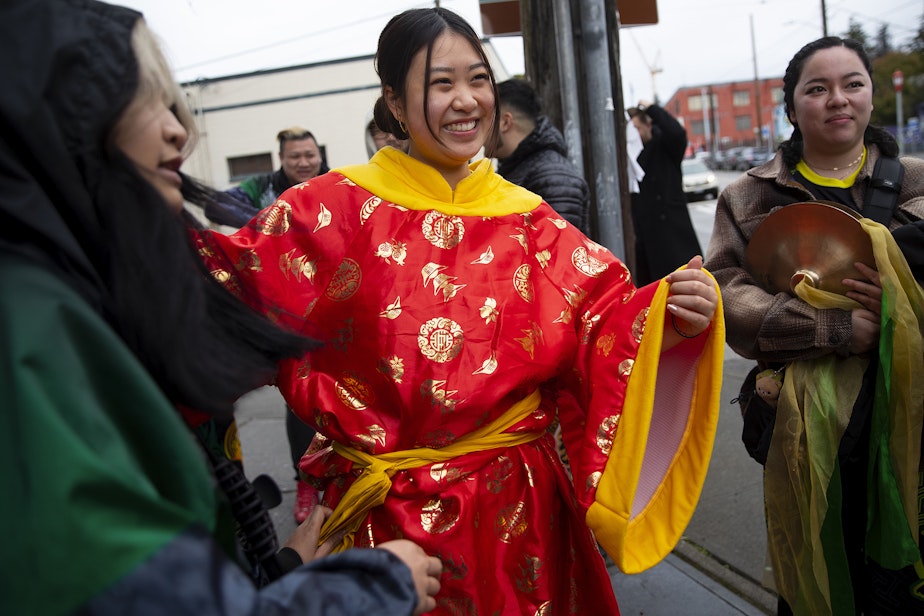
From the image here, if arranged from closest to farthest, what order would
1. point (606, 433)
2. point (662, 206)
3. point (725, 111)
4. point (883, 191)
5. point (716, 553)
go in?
point (606, 433)
point (883, 191)
point (716, 553)
point (662, 206)
point (725, 111)

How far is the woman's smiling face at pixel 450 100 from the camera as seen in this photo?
1709mm

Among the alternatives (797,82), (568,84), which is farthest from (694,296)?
(568,84)

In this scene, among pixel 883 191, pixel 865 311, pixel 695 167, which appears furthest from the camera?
pixel 695 167

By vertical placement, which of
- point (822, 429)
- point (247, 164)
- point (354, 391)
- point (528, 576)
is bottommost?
point (528, 576)

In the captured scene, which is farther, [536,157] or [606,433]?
[536,157]

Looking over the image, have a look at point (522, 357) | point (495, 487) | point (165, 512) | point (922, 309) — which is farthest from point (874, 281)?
point (165, 512)

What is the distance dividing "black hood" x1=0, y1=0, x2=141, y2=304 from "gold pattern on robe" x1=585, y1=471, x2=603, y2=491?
1093mm

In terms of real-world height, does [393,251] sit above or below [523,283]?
above

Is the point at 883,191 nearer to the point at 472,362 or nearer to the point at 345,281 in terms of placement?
the point at 472,362

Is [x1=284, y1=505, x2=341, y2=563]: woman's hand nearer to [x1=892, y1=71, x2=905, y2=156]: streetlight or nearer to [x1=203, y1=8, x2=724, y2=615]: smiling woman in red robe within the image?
[x1=203, y1=8, x2=724, y2=615]: smiling woman in red robe

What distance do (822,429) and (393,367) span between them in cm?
126

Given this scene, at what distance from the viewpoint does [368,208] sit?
5.53 feet

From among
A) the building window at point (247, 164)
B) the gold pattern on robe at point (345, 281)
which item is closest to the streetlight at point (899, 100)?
the building window at point (247, 164)

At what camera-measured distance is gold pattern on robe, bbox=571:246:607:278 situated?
1775 mm
